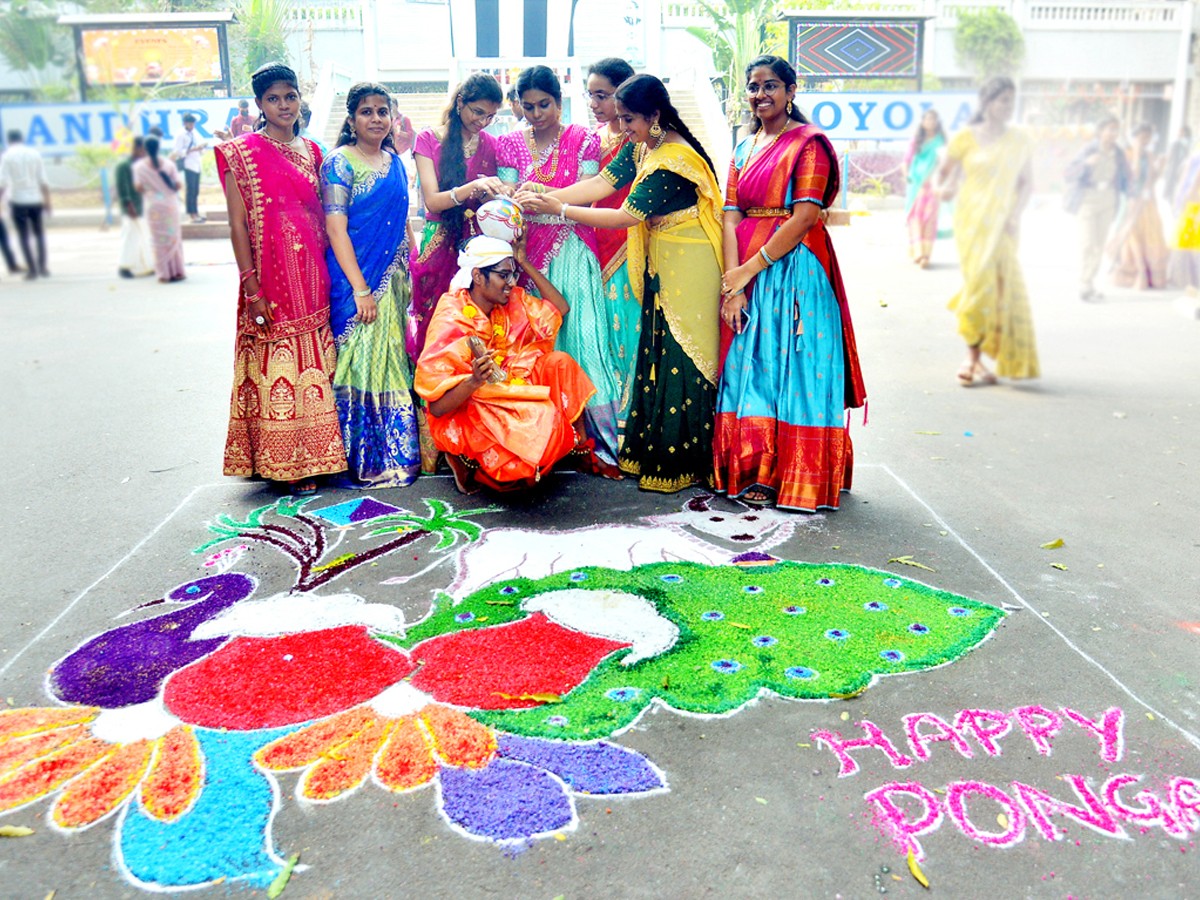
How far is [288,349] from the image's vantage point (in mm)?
4105

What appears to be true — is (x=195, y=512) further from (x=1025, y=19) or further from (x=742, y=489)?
(x=1025, y=19)

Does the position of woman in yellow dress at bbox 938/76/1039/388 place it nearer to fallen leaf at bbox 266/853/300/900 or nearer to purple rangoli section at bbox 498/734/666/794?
purple rangoli section at bbox 498/734/666/794

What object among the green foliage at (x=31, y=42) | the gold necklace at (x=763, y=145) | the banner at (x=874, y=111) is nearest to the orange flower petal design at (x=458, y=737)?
the gold necklace at (x=763, y=145)

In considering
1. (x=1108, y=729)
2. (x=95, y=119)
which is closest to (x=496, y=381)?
(x=1108, y=729)

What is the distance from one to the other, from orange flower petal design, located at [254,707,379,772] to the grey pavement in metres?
0.17

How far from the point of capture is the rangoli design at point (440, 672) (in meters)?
2.15

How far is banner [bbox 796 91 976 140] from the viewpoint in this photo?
8.38 m

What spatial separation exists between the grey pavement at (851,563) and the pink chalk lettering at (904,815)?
15 mm

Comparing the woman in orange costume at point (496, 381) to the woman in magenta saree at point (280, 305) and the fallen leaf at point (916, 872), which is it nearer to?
the woman in magenta saree at point (280, 305)

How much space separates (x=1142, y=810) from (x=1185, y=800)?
11 cm

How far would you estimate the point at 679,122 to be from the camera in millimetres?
3852

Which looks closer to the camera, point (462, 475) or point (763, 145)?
point (763, 145)

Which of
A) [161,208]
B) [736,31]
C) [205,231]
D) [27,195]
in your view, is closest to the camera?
[736,31]

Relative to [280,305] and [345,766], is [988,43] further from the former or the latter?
[345,766]
